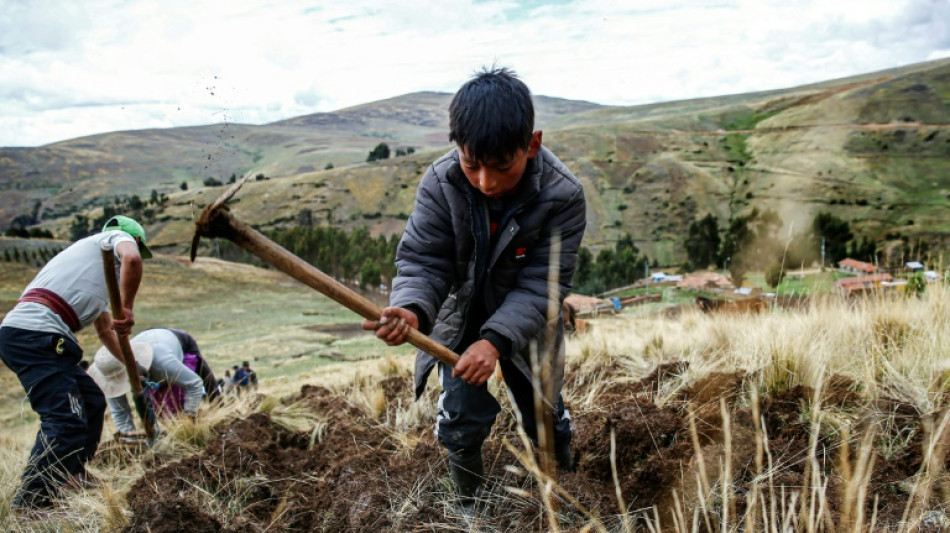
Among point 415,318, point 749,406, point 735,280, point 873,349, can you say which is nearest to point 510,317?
point 415,318

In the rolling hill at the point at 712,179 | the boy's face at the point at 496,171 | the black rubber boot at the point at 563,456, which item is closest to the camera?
the boy's face at the point at 496,171

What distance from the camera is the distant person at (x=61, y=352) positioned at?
3514mm

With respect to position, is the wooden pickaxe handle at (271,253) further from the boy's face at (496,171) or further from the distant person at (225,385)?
the distant person at (225,385)

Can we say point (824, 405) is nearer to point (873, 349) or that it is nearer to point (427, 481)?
point (873, 349)

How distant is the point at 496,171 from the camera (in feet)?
6.88

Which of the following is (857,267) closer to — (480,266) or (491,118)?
(480,266)

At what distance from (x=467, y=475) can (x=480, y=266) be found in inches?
33.8

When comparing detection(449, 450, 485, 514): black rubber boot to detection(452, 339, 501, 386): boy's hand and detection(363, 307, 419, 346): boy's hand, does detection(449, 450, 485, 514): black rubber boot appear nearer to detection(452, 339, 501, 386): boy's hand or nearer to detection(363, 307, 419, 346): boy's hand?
detection(452, 339, 501, 386): boy's hand

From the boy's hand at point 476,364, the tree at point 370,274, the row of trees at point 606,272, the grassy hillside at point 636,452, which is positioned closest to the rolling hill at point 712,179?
the row of trees at point 606,272

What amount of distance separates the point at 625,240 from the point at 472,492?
1594 inches

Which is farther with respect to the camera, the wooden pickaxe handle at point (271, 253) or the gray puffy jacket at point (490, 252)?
the gray puffy jacket at point (490, 252)

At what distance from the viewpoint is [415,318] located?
7.00 feet

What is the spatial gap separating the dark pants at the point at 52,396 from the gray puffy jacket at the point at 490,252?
8.04 ft

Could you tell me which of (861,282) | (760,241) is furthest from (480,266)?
(760,241)
